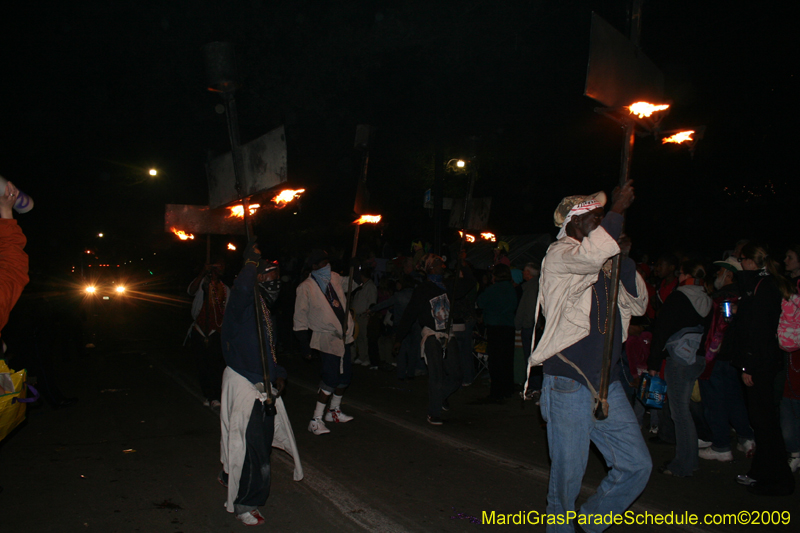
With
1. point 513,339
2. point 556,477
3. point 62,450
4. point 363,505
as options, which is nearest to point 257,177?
point 363,505

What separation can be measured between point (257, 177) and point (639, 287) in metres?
2.95

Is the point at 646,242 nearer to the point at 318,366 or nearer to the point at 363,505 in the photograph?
the point at 318,366

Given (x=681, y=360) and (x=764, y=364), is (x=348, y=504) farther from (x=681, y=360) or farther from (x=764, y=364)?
(x=764, y=364)

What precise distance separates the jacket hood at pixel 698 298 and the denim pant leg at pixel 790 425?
104cm

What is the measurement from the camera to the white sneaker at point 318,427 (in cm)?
664

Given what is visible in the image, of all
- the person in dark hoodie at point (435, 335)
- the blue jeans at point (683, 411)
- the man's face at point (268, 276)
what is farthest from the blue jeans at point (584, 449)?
the person in dark hoodie at point (435, 335)

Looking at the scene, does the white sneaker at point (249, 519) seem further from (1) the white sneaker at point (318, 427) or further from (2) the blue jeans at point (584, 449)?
(1) the white sneaker at point (318, 427)

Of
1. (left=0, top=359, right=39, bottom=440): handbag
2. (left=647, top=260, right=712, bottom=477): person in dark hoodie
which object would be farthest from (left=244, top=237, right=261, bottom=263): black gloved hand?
(left=647, top=260, right=712, bottom=477): person in dark hoodie

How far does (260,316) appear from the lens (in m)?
4.32

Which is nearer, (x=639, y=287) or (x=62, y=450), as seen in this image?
(x=639, y=287)

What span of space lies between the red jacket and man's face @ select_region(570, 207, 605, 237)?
2.88 meters

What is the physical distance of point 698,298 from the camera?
17.6ft

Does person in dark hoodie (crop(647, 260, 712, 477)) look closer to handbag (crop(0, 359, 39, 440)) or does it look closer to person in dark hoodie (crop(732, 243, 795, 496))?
person in dark hoodie (crop(732, 243, 795, 496))

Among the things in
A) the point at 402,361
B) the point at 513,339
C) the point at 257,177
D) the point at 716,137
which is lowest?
the point at 402,361
